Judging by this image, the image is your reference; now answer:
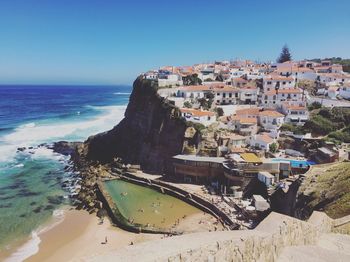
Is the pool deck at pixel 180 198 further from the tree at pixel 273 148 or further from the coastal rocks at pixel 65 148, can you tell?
the coastal rocks at pixel 65 148

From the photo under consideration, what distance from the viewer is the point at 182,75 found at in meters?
65.5

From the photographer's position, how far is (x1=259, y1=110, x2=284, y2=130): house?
4368 cm

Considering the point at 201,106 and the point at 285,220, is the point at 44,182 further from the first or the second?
the point at 285,220

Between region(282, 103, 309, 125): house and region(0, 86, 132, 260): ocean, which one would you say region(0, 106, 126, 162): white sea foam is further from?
region(282, 103, 309, 125): house

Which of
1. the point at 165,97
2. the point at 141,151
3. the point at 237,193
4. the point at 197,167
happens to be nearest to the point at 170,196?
the point at 197,167

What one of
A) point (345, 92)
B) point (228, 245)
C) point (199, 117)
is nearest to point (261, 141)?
point (199, 117)

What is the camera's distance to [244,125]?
4212 cm

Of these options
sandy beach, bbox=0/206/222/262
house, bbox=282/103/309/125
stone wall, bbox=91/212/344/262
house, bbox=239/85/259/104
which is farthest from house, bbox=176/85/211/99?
stone wall, bbox=91/212/344/262

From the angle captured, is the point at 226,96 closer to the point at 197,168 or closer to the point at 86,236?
the point at 197,168

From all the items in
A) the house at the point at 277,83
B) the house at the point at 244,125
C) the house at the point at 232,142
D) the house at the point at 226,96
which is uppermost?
the house at the point at 277,83

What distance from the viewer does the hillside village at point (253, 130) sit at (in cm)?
3228

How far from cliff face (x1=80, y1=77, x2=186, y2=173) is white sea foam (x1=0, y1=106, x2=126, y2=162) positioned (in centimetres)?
1245

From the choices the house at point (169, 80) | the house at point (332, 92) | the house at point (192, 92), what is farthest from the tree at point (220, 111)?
the house at point (332, 92)

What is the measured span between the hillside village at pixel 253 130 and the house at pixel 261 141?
11cm
